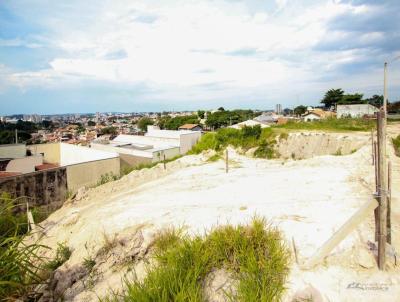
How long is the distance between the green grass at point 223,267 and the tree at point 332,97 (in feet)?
182

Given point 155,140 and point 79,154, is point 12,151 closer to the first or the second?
point 79,154

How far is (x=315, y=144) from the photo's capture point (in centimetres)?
1867

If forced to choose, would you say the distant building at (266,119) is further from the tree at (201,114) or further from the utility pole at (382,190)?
the utility pole at (382,190)

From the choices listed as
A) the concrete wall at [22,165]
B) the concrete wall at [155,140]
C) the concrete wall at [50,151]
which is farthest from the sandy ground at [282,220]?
the concrete wall at [155,140]

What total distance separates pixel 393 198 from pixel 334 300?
13.3 ft

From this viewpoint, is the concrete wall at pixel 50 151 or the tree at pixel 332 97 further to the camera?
the tree at pixel 332 97

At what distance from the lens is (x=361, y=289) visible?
12.2ft

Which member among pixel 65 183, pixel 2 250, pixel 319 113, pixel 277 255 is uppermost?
pixel 319 113

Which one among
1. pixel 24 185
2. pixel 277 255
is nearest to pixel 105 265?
pixel 277 255

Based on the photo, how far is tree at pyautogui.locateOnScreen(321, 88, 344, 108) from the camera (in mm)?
53469

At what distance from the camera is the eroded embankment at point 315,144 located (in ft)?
55.3

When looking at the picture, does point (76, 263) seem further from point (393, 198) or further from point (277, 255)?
point (393, 198)

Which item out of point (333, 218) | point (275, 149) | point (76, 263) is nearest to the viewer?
point (333, 218)

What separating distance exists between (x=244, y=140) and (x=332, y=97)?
1603 inches
